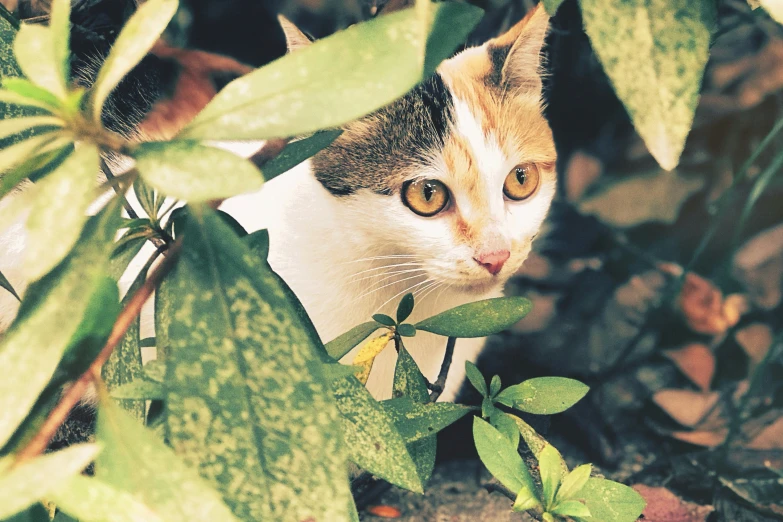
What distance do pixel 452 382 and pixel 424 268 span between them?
253mm

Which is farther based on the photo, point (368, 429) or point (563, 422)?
point (563, 422)

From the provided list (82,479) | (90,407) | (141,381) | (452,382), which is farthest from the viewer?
(452,382)

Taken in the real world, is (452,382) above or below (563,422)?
above

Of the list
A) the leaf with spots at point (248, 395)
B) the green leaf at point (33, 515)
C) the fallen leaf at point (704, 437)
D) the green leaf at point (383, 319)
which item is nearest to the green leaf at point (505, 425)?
the green leaf at point (383, 319)

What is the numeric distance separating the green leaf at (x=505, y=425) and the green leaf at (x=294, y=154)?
0.27m

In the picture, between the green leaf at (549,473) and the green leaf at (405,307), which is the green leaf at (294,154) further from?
the green leaf at (549,473)

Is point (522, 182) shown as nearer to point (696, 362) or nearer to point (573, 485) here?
point (573, 485)

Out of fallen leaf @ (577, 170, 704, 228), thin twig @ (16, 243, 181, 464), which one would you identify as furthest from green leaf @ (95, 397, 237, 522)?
fallen leaf @ (577, 170, 704, 228)

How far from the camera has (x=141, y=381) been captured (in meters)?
0.41

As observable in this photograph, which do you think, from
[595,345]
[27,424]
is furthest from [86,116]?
[595,345]

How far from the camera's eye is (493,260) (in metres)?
0.72

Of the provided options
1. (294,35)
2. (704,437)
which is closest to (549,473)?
(294,35)

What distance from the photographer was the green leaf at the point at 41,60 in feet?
1.05

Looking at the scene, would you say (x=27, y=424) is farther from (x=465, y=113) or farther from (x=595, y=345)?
(x=595, y=345)
